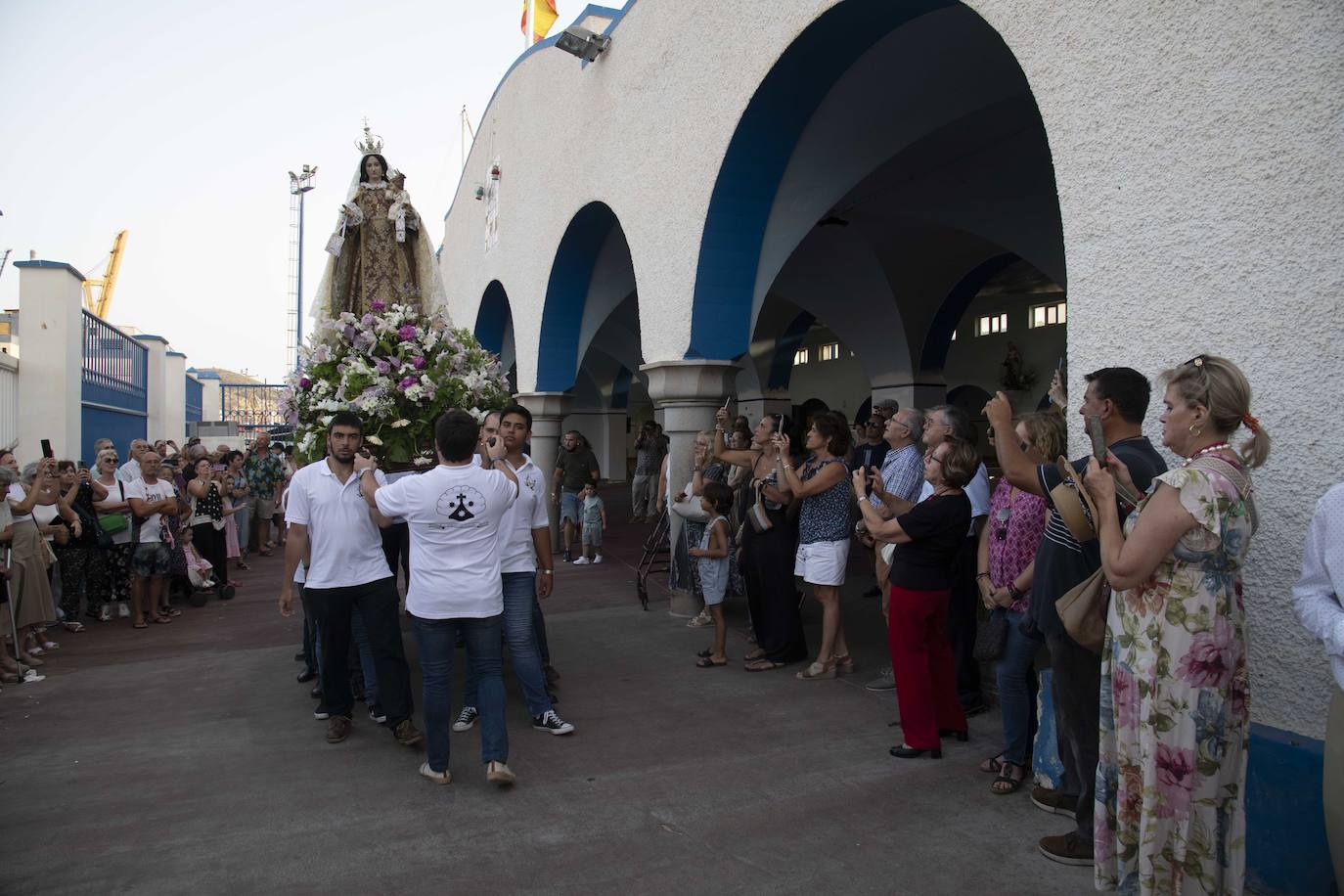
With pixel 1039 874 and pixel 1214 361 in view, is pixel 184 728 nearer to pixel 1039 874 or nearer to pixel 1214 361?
pixel 1039 874

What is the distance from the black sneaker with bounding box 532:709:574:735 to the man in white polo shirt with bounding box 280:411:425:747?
617 millimetres

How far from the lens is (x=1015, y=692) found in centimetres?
380

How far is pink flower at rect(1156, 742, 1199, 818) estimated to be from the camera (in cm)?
244

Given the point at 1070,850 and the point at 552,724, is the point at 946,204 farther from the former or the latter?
the point at 1070,850

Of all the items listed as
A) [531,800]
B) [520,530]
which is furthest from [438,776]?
[520,530]

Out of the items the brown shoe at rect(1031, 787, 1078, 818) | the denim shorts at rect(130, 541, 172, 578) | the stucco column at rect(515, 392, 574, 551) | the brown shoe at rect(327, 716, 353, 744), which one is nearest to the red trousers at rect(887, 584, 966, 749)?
the brown shoe at rect(1031, 787, 1078, 818)

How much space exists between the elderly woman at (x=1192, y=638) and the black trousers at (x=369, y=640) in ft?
Answer: 11.2

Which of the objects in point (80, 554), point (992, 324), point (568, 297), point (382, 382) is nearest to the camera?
point (382, 382)

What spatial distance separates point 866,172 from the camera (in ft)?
A: 24.5

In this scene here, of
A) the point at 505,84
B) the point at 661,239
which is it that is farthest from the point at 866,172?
the point at 505,84

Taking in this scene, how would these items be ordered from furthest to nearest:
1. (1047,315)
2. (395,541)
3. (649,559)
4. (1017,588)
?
(1047,315) → (649,559) → (395,541) → (1017,588)

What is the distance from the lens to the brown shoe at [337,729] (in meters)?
4.50

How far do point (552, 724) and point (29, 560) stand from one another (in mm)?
4308

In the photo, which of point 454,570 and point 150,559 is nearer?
point 454,570
